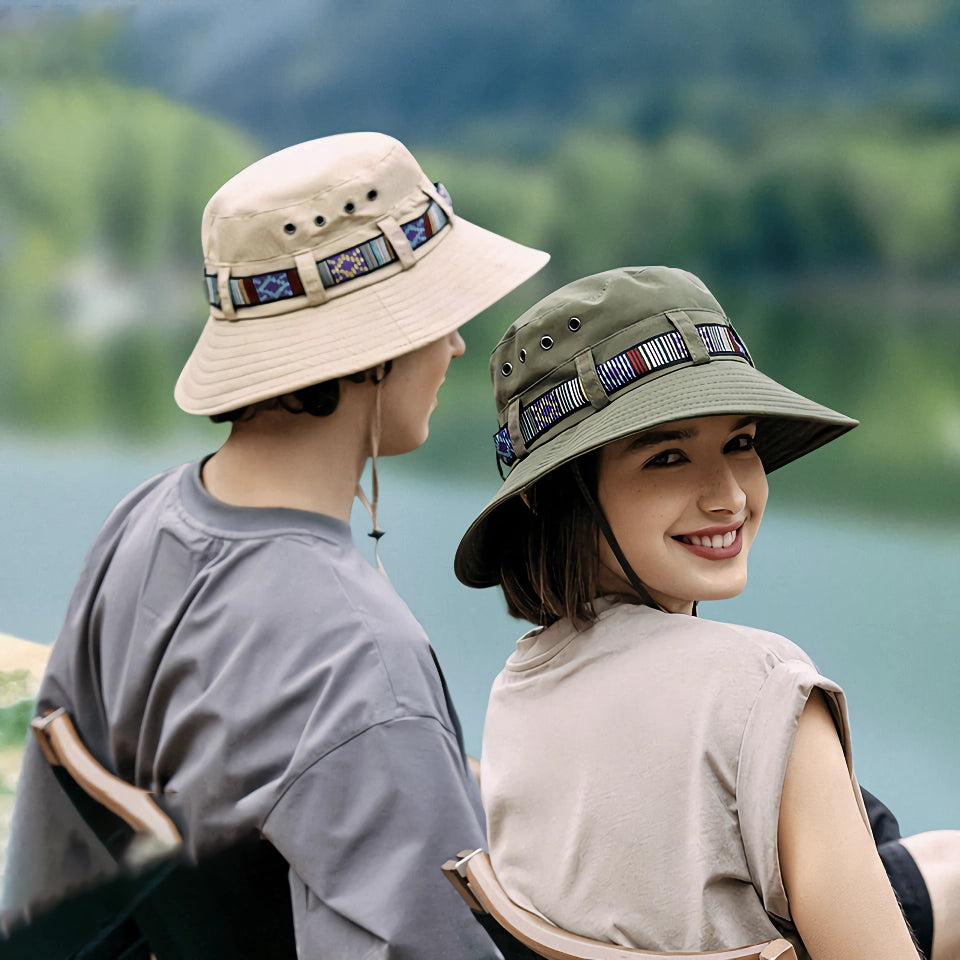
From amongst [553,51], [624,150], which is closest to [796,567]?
[624,150]

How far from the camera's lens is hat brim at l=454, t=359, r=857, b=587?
976 mm

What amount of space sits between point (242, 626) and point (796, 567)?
3.37 metres

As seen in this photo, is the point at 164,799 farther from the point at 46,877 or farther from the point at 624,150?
the point at 624,150

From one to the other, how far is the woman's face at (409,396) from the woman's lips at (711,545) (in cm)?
34

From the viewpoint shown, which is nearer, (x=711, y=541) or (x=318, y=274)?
(x=711, y=541)

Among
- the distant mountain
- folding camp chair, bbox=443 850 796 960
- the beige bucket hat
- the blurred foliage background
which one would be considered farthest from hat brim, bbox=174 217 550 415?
the distant mountain

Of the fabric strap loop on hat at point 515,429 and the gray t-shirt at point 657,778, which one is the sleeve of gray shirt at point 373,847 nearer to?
the gray t-shirt at point 657,778

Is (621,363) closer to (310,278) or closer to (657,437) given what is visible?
(657,437)

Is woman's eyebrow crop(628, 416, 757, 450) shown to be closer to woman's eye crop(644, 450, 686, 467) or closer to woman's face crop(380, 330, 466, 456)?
woman's eye crop(644, 450, 686, 467)

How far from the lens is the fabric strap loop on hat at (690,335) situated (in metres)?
1.05

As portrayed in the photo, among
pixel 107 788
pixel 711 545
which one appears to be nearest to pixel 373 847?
pixel 107 788

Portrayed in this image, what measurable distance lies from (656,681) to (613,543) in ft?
0.47

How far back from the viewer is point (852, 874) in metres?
0.87

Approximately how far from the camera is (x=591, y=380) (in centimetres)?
105
